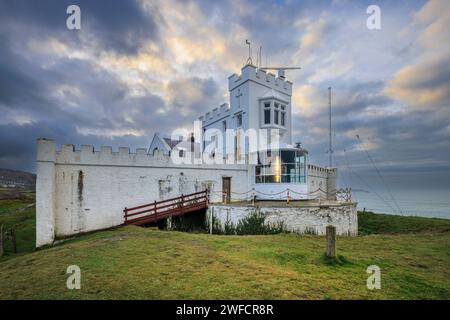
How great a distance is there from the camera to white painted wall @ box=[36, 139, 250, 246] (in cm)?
1276

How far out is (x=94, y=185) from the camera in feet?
47.4

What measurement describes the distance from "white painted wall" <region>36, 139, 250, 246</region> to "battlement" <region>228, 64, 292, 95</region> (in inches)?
413

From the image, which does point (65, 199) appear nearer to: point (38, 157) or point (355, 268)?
point (38, 157)

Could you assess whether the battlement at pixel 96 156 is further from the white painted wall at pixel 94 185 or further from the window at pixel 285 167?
the window at pixel 285 167

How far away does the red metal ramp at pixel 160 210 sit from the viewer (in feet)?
48.9

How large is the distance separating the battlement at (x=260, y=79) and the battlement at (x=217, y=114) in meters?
2.09

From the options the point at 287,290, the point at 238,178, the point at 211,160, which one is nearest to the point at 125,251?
the point at 287,290

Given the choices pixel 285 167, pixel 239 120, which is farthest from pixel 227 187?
pixel 239 120

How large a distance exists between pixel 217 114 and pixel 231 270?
21805 millimetres

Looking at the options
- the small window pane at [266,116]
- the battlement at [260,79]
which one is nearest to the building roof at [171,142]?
the battlement at [260,79]

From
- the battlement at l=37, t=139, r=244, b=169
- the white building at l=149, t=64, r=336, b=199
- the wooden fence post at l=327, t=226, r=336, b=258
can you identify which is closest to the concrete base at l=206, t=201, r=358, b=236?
the white building at l=149, t=64, r=336, b=199

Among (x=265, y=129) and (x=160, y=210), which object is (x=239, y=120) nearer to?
(x=265, y=129)

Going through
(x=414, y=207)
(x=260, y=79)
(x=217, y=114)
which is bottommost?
(x=414, y=207)

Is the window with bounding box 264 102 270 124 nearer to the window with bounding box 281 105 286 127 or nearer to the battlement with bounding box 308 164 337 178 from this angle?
the window with bounding box 281 105 286 127
